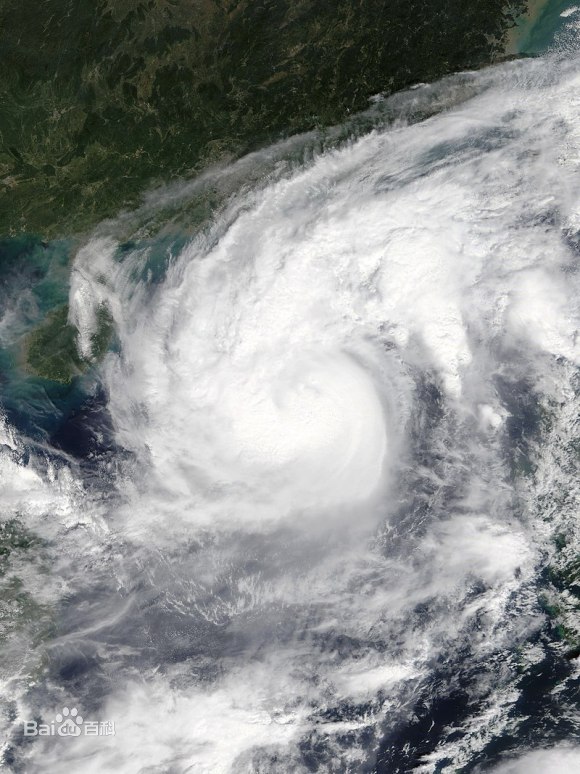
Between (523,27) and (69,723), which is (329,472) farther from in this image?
(523,27)

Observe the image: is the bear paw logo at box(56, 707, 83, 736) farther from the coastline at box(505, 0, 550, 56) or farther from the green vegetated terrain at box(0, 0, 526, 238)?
the coastline at box(505, 0, 550, 56)

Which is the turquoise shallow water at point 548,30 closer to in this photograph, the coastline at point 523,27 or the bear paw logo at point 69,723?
the coastline at point 523,27

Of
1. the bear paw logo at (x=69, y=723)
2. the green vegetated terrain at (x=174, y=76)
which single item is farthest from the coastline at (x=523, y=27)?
the bear paw logo at (x=69, y=723)

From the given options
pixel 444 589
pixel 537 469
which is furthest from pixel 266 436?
pixel 537 469

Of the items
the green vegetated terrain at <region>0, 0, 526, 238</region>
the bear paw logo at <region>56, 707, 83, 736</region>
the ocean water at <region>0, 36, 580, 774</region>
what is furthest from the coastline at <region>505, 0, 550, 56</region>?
the bear paw logo at <region>56, 707, 83, 736</region>

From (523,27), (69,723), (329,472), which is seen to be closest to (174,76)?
(523,27)

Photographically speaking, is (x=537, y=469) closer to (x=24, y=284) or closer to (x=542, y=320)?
(x=542, y=320)
